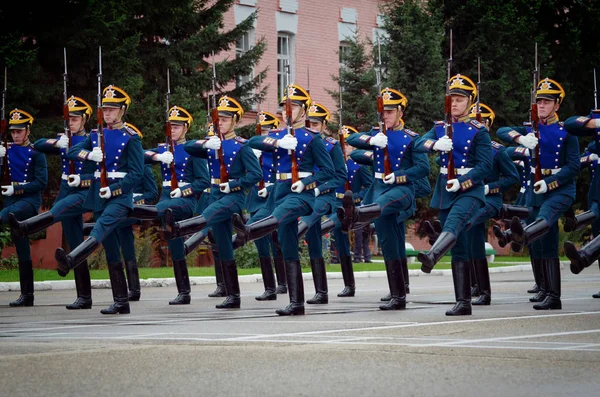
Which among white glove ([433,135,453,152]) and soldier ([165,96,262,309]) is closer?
white glove ([433,135,453,152])

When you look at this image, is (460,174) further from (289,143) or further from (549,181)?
(289,143)

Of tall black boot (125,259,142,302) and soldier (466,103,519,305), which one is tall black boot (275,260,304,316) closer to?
soldier (466,103,519,305)

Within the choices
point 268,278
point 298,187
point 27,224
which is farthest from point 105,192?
point 268,278

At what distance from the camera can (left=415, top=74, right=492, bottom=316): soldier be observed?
39.8ft

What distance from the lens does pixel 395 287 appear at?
43.5ft

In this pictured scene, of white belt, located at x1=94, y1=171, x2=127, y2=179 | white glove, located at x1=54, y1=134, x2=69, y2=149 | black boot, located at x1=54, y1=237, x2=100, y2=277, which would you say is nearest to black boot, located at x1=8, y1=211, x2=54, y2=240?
white belt, located at x1=94, y1=171, x2=127, y2=179

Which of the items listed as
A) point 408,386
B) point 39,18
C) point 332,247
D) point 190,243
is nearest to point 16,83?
point 39,18

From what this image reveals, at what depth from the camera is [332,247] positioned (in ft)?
103

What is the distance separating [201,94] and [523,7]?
44.9 ft

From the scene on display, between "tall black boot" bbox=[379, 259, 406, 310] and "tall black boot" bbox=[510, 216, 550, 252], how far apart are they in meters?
1.35

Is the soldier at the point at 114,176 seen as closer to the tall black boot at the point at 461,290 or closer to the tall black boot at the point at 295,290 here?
the tall black boot at the point at 295,290

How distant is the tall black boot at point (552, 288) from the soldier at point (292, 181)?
2.42 meters

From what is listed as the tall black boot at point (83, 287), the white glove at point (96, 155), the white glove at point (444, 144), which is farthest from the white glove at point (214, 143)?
the white glove at point (444, 144)

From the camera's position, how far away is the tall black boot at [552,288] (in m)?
12.9
